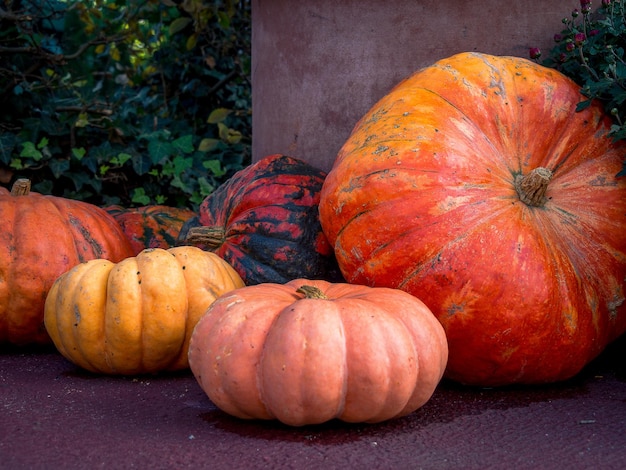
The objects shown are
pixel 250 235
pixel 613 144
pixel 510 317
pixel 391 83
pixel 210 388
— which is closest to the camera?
pixel 210 388

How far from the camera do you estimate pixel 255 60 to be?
4.17m

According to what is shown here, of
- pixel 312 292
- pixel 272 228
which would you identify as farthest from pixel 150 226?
pixel 312 292

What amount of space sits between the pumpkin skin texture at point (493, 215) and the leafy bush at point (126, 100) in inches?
102

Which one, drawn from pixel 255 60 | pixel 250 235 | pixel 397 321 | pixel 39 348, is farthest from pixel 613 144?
pixel 39 348

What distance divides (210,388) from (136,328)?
0.56 metres

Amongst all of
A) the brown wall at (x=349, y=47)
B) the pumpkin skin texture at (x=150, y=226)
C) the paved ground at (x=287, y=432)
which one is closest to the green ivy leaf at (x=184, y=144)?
the pumpkin skin texture at (x=150, y=226)

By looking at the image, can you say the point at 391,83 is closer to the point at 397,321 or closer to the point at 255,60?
the point at 255,60

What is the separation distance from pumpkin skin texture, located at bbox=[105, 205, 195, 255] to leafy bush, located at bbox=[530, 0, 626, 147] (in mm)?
2051

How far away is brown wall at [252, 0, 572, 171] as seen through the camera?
11.0 ft

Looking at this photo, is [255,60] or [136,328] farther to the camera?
[255,60]

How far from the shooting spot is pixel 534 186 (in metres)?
2.64

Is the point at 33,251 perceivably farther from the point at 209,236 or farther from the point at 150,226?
the point at 150,226

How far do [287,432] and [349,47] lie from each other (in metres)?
2.06

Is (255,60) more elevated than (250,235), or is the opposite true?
(255,60)
